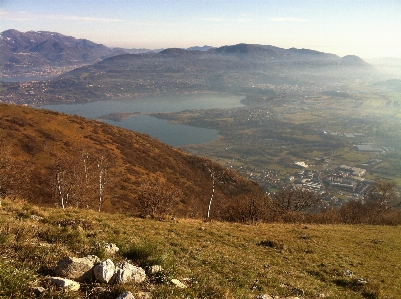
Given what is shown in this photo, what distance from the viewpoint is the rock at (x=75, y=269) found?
26.7 feet

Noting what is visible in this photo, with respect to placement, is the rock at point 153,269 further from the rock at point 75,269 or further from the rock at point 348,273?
the rock at point 348,273

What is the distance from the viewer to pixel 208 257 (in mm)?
14750

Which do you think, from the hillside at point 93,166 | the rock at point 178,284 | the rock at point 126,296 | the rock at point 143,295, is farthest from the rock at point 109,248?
the hillside at point 93,166

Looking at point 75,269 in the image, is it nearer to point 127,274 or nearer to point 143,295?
point 127,274

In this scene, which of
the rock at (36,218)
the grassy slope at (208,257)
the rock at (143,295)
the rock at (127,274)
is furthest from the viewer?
the rock at (36,218)

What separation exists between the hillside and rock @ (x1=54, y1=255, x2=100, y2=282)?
2836 cm

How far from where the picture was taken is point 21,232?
36.3 feet

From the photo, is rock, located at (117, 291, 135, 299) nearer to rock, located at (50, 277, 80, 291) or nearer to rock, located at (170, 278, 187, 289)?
rock, located at (50, 277, 80, 291)

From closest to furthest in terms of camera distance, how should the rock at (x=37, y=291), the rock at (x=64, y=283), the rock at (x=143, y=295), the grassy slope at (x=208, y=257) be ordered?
the rock at (x=37, y=291) → the rock at (x=64, y=283) → the rock at (x=143, y=295) → the grassy slope at (x=208, y=257)

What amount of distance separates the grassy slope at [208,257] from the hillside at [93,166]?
65.5 ft

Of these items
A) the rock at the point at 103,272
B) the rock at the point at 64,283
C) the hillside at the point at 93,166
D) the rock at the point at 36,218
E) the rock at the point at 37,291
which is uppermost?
the rock at the point at 37,291

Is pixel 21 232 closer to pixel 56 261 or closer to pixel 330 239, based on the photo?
pixel 56 261

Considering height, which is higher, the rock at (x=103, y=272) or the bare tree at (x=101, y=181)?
the rock at (x=103, y=272)

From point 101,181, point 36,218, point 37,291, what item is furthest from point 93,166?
point 37,291
